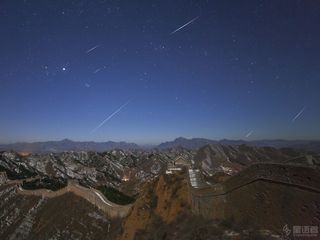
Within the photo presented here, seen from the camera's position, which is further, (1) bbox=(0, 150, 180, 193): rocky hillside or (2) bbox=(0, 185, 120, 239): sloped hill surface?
(1) bbox=(0, 150, 180, 193): rocky hillside

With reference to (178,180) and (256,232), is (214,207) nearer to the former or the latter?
(256,232)

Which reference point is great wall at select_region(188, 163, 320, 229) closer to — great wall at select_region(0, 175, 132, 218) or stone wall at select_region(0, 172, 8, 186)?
great wall at select_region(0, 175, 132, 218)

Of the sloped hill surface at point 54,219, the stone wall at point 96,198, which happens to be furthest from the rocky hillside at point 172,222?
the sloped hill surface at point 54,219

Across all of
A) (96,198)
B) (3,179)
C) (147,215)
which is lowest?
(3,179)

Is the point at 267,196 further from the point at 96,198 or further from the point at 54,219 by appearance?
the point at 54,219

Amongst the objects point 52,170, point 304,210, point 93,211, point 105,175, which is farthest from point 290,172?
point 52,170

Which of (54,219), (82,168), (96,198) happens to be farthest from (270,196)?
(82,168)

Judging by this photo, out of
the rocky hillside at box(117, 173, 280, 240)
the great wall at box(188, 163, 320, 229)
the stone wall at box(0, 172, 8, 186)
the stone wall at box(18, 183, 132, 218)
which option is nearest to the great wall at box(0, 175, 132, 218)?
the stone wall at box(18, 183, 132, 218)

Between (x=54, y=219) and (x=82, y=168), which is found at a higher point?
(x=82, y=168)
